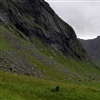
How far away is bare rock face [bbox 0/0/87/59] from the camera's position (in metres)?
139

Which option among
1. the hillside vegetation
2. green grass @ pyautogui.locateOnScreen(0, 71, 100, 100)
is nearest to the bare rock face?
the hillside vegetation

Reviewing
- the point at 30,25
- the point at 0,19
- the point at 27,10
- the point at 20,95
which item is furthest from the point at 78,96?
the point at 27,10

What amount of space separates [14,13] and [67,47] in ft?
222

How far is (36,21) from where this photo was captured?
574ft

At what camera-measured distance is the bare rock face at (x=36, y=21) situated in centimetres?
13888

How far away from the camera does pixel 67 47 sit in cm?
19362

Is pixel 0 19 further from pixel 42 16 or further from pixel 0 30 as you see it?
pixel 42 16

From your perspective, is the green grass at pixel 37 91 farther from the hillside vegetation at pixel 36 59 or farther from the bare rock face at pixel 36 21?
the bare rock face at pixel 36 21

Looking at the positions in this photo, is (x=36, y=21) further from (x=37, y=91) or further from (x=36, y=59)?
(x=37, y=91)

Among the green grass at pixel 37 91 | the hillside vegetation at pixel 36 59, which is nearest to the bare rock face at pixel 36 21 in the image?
the hillside vegetation at pixel 36 59

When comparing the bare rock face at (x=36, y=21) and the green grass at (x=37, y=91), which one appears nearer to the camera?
the green grass at (x=37, y=91)

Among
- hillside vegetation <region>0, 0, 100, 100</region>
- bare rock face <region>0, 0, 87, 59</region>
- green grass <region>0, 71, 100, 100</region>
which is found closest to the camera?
green grass <region>0, 71, 100, 100</region>

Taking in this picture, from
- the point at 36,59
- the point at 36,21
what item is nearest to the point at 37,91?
the point at 36,59

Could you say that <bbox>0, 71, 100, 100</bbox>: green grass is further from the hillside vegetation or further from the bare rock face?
the bare rock face
